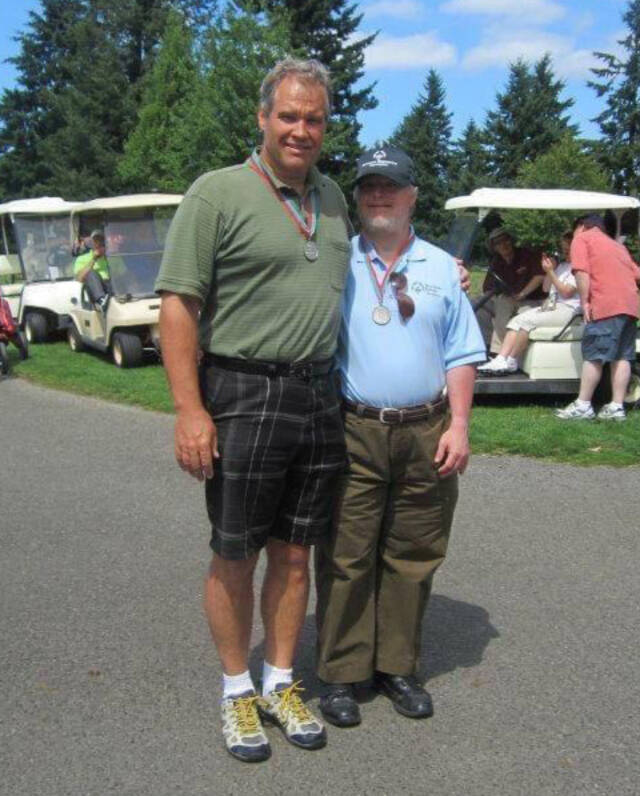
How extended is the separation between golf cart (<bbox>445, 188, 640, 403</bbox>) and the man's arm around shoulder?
18.6ft

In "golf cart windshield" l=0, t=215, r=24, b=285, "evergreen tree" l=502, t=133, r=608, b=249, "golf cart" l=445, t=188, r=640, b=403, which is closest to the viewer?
"golf cart" l=445, t=188, r=640, b=403

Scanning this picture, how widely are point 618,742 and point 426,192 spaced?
173 ft

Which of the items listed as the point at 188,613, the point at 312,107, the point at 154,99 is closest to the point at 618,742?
the point at 188,613

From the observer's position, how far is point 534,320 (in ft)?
27.7

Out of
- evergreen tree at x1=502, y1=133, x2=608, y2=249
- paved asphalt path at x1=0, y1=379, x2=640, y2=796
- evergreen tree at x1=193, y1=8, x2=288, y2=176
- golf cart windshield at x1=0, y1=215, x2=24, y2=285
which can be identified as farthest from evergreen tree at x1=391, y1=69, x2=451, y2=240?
paved asphalt path at x1=0, y1=379, x2=640, y2=796

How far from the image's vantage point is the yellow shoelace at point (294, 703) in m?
3.07

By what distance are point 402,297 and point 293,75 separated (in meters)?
0.76

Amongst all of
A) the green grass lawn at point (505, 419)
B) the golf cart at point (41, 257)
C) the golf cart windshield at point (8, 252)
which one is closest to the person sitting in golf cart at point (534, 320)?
the green grass lawn at point (505, 419)

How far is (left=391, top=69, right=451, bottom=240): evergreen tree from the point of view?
2137 inches

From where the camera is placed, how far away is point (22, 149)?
6312cm

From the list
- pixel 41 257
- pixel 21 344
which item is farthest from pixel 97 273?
pixel 41 257

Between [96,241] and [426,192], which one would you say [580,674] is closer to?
Result: [96,241]

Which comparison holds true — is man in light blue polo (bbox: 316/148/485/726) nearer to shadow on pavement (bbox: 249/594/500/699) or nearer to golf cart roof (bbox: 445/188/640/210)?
shadow on pavement (bbox: 249/594/500/699)

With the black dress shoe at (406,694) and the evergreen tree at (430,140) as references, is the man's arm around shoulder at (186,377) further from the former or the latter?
the evergreen tree at (430,140)
